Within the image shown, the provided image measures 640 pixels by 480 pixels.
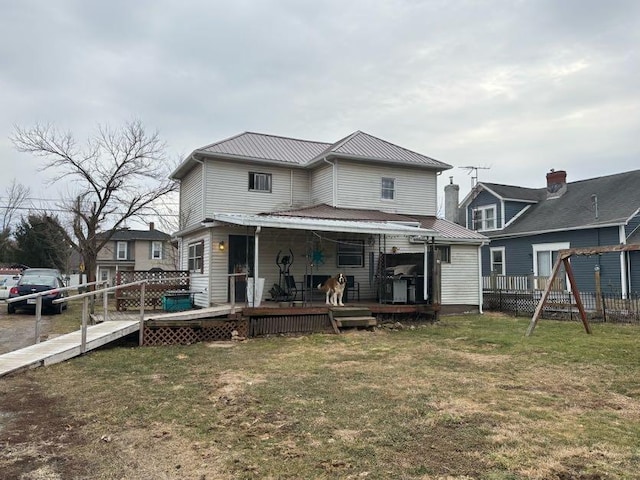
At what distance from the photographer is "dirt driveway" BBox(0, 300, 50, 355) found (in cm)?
1119

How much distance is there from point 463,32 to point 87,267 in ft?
70.2

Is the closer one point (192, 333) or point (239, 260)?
point (192, 333)

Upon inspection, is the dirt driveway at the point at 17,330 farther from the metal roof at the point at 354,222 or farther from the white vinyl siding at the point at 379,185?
the white vinyl siding at the point at 379,185

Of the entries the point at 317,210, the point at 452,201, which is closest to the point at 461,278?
the point at 317,210

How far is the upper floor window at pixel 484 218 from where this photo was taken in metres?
25.1

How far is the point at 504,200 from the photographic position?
79.7 ft

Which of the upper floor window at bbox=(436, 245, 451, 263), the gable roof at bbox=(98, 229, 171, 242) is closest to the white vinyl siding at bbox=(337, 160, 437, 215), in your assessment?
the upper floor window at bbox=(436, 245, 451, 263)

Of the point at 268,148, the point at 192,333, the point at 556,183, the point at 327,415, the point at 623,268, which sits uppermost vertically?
the point at 268,148

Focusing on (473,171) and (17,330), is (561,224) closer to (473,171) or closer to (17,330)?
(473,171)

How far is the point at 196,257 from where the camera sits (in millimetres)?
15875

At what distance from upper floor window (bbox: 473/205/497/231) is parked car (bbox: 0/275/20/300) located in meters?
24.0

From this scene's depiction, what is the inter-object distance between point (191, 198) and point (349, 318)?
8329 mm

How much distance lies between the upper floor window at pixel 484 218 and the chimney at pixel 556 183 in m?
2.90

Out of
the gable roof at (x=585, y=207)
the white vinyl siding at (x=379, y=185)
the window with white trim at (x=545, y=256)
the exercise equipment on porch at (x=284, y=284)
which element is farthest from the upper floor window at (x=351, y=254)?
the gable roof at (x=585, y=207)
